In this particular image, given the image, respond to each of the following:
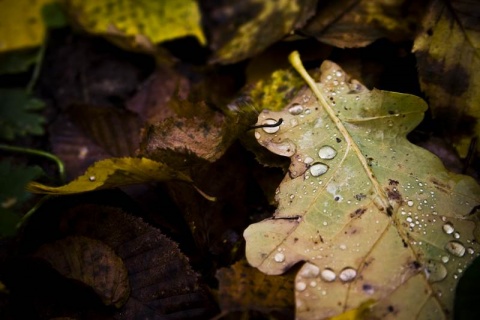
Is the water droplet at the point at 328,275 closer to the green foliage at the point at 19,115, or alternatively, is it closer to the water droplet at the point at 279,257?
the water droplet at the point at 279,257

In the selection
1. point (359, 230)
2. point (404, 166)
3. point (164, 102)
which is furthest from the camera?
point (164, 102)

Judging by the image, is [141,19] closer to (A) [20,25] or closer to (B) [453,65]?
(A) [20,25]

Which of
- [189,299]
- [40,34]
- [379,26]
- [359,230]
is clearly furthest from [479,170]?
[40,34]

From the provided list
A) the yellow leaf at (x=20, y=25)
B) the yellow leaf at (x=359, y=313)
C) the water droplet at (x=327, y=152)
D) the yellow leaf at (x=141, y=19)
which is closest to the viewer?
the yellow leaf at (x=359, y=313)

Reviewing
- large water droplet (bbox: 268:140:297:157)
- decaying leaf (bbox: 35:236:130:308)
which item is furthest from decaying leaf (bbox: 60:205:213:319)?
large water droplet (bbox: 268:140:297:157)

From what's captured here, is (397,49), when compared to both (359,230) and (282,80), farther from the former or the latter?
(359,230)

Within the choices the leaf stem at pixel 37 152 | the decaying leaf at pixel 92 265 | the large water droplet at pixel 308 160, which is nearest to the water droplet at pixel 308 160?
the large water droplet at pixel 308 160
